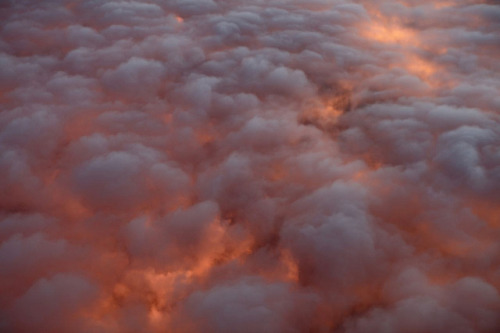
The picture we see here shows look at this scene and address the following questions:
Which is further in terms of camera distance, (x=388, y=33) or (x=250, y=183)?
(x=388, y=33)

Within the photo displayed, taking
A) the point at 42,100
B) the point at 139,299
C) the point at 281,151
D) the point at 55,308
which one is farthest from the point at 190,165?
the point at 42,100

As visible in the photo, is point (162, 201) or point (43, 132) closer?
point (162, 201)

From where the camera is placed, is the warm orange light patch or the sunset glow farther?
the warm orange light patch

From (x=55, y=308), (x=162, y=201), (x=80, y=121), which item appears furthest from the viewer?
(x=80, y=121)

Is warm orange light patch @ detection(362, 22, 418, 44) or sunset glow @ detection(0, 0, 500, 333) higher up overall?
warm orange light patch @ detection(362, 22, 418, 44)

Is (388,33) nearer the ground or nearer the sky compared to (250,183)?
nearer the sky

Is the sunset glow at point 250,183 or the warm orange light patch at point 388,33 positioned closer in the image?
the sunset glow at point 250,183

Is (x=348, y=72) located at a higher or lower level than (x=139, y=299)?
higher

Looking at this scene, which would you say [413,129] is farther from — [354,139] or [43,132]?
[43,132]

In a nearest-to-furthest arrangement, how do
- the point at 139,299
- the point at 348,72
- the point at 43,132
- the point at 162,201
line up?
the point at 139,299
the point at 162,201
the point at 43,132
the point at 348,72

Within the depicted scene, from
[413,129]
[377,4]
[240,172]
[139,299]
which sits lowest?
[139,299]

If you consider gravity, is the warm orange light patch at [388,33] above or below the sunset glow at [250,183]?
above
